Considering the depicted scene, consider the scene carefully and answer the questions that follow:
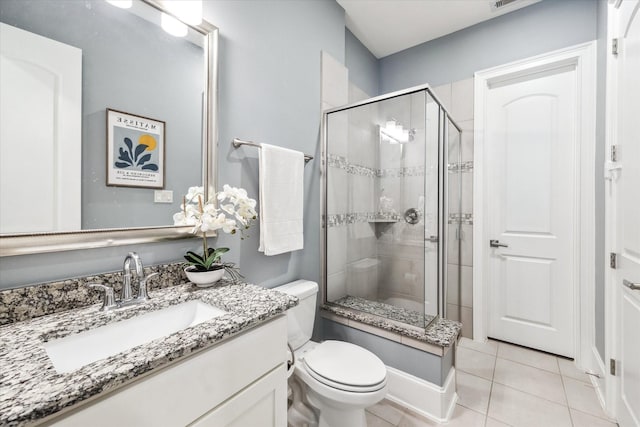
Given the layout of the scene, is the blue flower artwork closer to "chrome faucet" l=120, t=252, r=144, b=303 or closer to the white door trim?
"chrome faucet" l=120, t=252, r=144, b=303

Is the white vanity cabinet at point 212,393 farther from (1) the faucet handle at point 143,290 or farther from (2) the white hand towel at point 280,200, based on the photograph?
(2) the white hand towel at point 280,200

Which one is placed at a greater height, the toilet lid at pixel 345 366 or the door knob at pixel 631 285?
the door knob at pixel 631 285

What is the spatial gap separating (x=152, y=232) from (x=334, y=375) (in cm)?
102

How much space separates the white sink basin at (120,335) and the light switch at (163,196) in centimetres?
45

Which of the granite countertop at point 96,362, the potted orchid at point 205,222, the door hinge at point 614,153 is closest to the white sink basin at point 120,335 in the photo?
the granite countertop at point 96,362

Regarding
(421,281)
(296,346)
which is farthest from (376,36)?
(296,346)

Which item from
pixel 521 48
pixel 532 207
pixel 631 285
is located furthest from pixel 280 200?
pixel 521 48

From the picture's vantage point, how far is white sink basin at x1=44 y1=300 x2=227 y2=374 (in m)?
0.75

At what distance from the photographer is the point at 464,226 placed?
96.8 inches

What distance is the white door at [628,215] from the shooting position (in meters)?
1.23

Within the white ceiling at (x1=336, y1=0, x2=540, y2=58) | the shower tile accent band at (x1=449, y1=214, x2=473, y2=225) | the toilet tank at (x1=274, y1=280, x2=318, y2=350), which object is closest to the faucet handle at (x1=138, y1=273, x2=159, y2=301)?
the toilet tank at (x1=274, y1=280, x2=318, y2=350)

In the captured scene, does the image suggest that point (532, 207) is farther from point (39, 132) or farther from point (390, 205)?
point (39, 132)

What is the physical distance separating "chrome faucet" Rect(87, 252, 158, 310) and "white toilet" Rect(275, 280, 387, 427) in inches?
29.3

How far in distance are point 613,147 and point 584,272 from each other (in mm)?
1014
